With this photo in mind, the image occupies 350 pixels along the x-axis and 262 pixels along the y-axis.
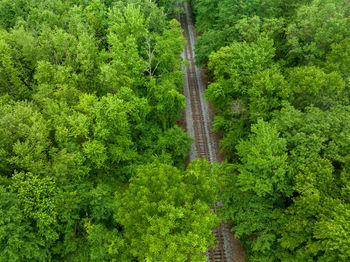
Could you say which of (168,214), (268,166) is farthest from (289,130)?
(168,214)

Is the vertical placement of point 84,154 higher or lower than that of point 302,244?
higher

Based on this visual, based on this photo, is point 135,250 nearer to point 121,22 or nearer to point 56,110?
point 56,110

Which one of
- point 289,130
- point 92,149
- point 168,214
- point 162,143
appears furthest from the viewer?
point 162,143

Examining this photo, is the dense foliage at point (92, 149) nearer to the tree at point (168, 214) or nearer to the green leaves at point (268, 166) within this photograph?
the tree at point (168, 214)

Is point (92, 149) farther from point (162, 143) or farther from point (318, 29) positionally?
point (318, 29)

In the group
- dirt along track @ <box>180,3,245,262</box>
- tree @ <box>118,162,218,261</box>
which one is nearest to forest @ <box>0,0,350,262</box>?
tree @ <box>118,162,218,261</box>

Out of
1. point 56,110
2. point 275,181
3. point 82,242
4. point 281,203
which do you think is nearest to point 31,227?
→ point 82,242

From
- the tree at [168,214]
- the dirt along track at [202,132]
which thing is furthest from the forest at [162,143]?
the dirt along track at [202,132]
